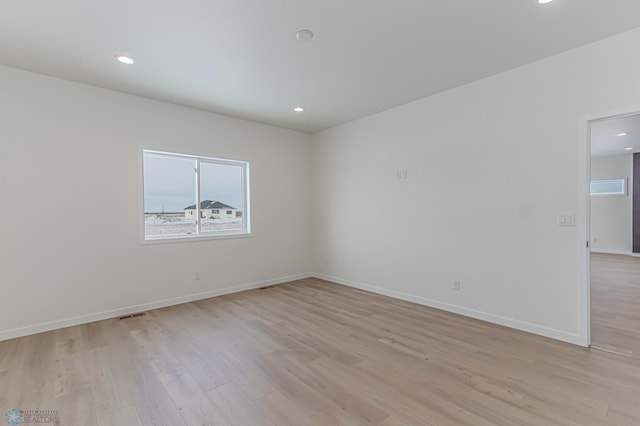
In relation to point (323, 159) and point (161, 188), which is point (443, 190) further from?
point (161, 188)

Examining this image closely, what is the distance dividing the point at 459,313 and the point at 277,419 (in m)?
2.71

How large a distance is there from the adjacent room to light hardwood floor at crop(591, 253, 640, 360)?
0.05 meters

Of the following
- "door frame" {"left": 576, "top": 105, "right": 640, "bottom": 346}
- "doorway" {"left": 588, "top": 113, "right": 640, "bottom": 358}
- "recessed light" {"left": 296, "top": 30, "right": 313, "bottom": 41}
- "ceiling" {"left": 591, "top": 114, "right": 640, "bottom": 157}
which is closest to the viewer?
"recessed light" {"left": 296, "top": 30, "right": 313, "bottom": 41}

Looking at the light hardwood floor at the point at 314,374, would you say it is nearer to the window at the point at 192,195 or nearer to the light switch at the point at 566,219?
the light switch at the point at 566,219

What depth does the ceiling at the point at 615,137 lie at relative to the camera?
4911 millimetres

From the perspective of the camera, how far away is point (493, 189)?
341 centimetres

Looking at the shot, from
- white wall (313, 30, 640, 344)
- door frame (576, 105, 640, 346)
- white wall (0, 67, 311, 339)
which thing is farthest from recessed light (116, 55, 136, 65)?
door frame (576, 105, 640, 346)

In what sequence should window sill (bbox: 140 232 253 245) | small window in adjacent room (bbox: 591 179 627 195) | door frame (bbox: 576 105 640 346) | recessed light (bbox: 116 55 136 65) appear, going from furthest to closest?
1. small window in adjacent room (bbox: 591 179 627 195)
2. window sill (bbox: 140 232 253 245)
3. recessed light (bbox: 116 55 136 65)
4. door frame (bbox: 576 105 640 346)

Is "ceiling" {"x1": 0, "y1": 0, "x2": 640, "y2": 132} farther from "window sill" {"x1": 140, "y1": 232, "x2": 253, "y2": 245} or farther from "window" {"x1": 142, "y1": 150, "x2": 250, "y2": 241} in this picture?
"window sill" {"x1": 140, "y1": 232, "x2": 253, "y2": 245}

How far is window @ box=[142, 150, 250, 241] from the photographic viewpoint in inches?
163

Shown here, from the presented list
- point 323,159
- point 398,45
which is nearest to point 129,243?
point 323,159

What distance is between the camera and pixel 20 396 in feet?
6.90

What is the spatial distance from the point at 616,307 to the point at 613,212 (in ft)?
20.8

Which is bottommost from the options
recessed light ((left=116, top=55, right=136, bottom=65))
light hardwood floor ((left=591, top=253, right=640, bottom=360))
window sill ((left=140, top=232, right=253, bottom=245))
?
light hardwood floor ((left=591, top=253, right=640, bottom=360))
